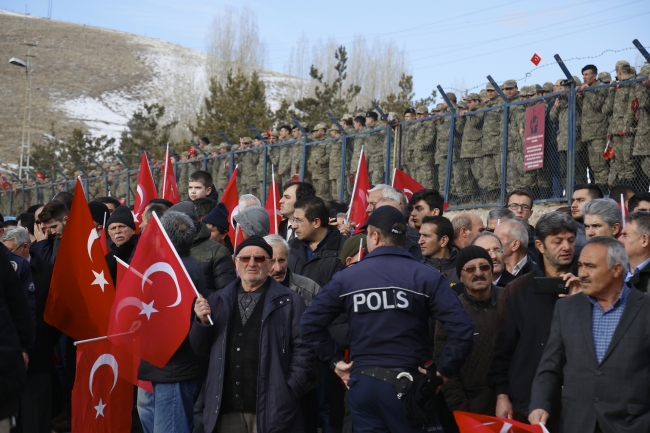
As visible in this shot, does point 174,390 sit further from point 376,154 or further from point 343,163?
point 343,163

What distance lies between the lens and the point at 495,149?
44.1 feet

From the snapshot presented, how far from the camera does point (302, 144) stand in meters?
17.4

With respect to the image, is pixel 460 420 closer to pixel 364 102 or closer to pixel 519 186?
pixel 519 186

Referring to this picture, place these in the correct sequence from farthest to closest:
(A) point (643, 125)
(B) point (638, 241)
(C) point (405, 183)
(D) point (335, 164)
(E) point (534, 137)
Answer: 1. (D) point (335, 164)
2. (E) point (534, 137)
3. (C) point (405, 183)
4. (A) point (643, 125)
5. (B) point (638, 241)

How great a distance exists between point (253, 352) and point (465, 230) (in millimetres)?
2871

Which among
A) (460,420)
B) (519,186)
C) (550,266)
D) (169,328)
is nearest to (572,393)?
(460,420)

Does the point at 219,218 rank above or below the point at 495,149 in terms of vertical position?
below

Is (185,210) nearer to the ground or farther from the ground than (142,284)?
farther from the ground

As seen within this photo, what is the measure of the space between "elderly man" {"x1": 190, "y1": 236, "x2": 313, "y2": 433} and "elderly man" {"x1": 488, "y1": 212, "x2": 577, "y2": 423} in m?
1.19

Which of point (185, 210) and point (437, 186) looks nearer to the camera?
point (185, 210)

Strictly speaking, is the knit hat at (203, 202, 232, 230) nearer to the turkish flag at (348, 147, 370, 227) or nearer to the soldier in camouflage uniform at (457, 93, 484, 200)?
the turkish flag at (348, 147, 370, 227)

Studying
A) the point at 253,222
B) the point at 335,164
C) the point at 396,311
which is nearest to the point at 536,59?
the point at 335,164

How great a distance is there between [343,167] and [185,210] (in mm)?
8487

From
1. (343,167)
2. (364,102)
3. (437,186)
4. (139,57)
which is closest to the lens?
(437,186)
